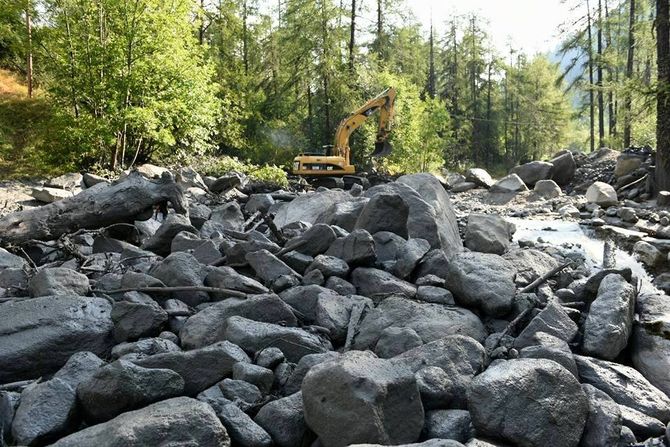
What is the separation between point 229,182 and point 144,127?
440 cm

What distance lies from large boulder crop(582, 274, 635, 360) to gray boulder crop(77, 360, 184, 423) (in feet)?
11.9

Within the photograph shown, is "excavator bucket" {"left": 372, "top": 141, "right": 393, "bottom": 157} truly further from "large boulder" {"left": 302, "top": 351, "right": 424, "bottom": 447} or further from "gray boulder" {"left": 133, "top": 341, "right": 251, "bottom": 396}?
"large boulder" {"left": 302, "top": 351, "right": 424, "bottom": 447}

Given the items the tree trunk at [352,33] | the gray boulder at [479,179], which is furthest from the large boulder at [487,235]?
the tree trunk at [352,33]

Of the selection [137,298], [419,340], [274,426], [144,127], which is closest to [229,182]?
[144,127]

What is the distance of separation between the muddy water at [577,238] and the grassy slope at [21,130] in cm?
1280

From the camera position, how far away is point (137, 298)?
5457mm

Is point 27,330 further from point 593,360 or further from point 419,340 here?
point 593,360

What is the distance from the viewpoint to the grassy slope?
1694 cm

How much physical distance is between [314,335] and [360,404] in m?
1.87

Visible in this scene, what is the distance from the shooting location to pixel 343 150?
1925 centimetres

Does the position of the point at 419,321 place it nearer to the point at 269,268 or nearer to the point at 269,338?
the point at 269,338

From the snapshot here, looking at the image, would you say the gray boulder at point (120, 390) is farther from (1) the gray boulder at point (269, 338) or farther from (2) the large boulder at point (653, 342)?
(2) the large boulder at point (653, 342)

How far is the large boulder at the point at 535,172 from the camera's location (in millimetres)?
22516

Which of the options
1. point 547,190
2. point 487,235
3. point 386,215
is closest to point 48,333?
point 386,215
